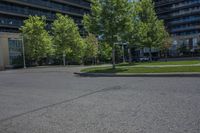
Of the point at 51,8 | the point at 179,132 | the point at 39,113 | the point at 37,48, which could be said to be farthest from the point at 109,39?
the point at 51,8

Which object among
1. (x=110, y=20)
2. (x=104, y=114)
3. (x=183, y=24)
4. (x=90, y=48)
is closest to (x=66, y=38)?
(x=90, y=48)

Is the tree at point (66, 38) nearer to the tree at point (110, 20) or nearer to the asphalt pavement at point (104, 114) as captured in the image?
the tree at point (110, 20)

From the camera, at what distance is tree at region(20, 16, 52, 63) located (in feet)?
166

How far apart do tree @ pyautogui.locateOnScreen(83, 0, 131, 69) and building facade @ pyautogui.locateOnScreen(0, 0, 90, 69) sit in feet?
94.1

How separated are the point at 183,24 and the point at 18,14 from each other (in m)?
57.1

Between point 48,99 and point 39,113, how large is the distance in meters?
2.28

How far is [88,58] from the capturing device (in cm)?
6544

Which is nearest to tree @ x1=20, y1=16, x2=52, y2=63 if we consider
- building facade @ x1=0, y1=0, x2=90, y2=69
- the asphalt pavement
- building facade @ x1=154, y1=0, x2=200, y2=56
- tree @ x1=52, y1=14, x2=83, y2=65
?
tree @ x1=52, y1=14, x2=83, y2=65

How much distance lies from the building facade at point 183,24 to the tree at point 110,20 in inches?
2611

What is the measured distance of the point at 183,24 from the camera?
9750cm

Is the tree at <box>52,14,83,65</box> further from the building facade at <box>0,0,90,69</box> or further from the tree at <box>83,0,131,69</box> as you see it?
the tree at <box>83,0,131,69</box>

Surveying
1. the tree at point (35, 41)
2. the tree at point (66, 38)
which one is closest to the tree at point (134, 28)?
the tree at point (66, 38)

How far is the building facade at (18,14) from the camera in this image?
54969 millimetres

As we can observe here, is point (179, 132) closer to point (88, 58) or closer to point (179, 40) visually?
point (88, 58)
